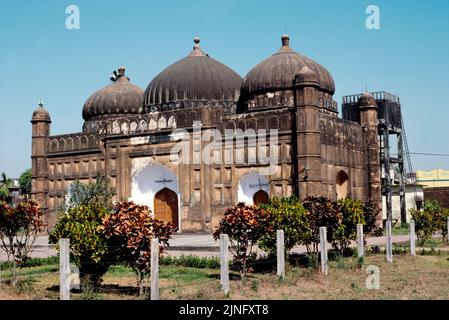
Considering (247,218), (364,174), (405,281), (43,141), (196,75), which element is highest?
(196,75)

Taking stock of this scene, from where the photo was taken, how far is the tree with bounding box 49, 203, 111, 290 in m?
11.0

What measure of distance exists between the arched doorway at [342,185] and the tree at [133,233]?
1593 cm

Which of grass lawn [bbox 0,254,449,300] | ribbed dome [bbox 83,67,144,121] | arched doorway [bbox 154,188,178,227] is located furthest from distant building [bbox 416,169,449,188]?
grass lawn [bbox 0,254,449,300]

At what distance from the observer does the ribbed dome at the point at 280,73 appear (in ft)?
84.0

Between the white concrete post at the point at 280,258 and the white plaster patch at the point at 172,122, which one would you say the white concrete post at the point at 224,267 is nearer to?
the white concrete post at the point at 280,258

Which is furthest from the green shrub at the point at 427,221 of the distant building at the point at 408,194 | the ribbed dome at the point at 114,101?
the ribbed dome at the point at 114,101

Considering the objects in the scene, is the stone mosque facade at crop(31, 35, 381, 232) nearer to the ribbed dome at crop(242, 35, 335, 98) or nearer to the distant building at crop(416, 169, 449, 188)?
the ribbed dome at crop(242, 35, 335, 98)

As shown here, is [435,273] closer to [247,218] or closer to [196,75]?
[247,218]

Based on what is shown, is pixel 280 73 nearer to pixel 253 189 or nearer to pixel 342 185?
pixel 253 189

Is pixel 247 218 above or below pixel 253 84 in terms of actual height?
below
